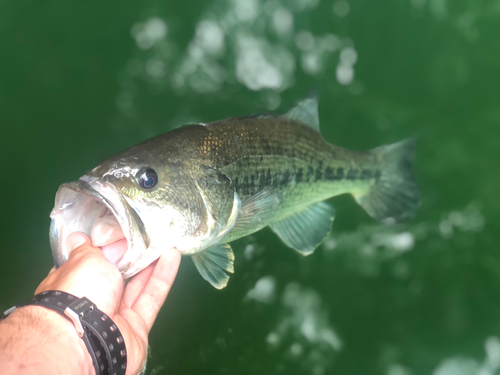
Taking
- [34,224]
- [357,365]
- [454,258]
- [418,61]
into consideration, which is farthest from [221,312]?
[418,61]

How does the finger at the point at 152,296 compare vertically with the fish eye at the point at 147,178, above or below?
below

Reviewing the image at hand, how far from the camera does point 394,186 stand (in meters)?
2.73

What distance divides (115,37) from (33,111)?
1.03 metres

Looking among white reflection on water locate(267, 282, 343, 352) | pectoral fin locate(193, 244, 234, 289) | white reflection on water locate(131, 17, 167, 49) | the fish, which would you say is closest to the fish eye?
the fish

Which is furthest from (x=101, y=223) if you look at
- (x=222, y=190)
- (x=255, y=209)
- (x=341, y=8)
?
(x=341, y=8)

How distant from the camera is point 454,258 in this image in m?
2.97

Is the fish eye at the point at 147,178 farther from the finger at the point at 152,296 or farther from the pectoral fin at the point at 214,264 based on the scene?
the pectoral fin at the point at 214,264

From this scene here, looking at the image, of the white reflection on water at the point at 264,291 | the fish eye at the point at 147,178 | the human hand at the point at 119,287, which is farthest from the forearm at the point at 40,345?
the white reflection on water at the point at 264,291

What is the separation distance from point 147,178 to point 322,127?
7.19 feet

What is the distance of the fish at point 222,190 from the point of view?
1.50 m

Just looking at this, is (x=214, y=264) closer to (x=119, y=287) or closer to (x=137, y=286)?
(x=137, y=286)

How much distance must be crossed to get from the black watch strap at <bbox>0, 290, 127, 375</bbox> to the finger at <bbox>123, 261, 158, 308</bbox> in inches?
15.4

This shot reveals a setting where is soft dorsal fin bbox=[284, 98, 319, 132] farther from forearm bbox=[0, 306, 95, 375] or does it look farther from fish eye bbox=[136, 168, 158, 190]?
forearm bbox=[0, 306, 95, 375]

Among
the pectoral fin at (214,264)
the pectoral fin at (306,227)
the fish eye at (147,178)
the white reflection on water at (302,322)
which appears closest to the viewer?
the fish eye at (147,178)
